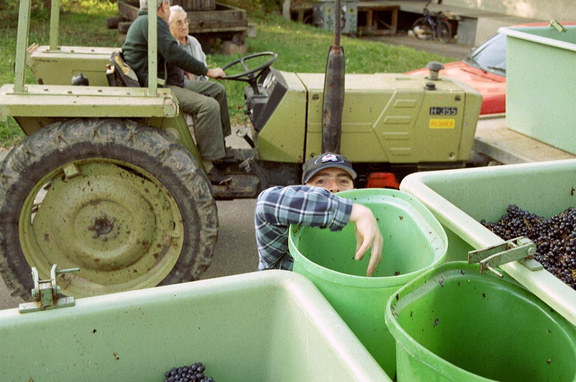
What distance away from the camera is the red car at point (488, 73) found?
558 cm

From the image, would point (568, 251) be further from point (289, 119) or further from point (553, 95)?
point (289, 119)

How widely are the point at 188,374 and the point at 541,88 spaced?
9.45ft

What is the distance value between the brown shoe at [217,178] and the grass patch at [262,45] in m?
→ 3.19

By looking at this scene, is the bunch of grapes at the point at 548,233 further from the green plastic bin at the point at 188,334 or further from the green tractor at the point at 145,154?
the green tractor at the point at 145,154

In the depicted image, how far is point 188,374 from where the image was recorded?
65.3 inches

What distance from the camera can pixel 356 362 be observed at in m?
1.33

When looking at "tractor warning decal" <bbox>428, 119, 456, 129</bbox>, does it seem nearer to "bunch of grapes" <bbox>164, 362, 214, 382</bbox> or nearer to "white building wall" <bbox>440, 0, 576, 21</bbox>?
"bunch of grapes" <bbox>164, 362, 214, 382</bbox>

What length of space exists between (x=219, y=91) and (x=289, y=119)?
0.51 metres

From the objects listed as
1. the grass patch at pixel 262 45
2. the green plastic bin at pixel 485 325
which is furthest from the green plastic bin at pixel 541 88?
the grass patch at pixel 262 45

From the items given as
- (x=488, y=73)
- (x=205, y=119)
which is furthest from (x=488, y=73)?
(x=205, y=119)

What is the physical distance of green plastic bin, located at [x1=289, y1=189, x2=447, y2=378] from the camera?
161 cm

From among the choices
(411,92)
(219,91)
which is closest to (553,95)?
(411,92)

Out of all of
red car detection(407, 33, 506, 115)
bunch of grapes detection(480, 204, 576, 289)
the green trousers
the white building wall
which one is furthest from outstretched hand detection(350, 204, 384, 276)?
the white building wall

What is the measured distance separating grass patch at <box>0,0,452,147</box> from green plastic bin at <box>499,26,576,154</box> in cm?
372
